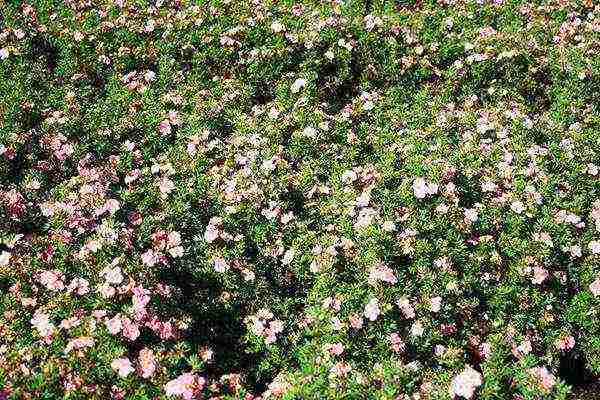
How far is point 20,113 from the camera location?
18.9 feet

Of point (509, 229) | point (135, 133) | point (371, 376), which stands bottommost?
point (509, 229)

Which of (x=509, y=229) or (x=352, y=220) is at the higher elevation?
(x=352, y=220)

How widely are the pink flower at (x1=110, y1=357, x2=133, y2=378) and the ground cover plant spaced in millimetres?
10

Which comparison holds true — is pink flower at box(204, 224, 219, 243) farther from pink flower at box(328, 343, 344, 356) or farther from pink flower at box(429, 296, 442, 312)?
pink flower at box(429, 296, 442, 312)

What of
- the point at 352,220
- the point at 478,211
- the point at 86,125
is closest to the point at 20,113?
the point at 86,125

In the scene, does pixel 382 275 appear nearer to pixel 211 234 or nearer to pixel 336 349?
pixel 336 349

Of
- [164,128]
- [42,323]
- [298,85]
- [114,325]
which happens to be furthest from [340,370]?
[298,85]

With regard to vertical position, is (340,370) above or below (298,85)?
below

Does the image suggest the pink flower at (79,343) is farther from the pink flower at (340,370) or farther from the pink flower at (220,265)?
the pink flower at (340,370)

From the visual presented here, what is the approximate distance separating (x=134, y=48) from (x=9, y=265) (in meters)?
2.95

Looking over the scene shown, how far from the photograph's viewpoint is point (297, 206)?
16.3 feet

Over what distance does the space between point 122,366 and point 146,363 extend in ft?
0.46

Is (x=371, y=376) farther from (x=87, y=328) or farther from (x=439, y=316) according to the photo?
(x=87, y=328)

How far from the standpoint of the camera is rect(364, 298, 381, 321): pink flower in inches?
156
